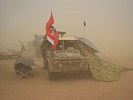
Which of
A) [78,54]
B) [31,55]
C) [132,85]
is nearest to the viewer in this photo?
[132,85]

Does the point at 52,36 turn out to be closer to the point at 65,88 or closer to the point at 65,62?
the point at 65,62

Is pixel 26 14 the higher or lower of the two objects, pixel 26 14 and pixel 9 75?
the higher

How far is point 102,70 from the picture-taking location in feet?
26.6

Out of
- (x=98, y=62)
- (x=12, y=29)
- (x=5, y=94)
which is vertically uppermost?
(x=12, y=29)

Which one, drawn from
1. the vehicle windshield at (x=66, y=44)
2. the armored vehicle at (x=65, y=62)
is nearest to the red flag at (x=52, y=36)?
the armored vehicle at (x=65, y=62)

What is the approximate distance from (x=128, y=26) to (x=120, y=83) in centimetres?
794

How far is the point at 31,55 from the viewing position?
1270 centimetres

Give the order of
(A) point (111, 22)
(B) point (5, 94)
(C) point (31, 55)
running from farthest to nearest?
(A) point (111, 22), (C) point (31, 55), (B) point (5, 94)

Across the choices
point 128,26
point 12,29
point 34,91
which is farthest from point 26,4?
point 34,91

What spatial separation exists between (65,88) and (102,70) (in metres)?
1.80

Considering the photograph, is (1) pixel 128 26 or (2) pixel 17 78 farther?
(1) pixel 128 26

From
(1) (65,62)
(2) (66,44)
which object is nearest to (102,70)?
(1) (65,62)

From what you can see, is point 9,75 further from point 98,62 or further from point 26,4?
point 26,4

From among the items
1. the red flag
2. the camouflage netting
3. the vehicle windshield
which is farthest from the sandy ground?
the red flag
